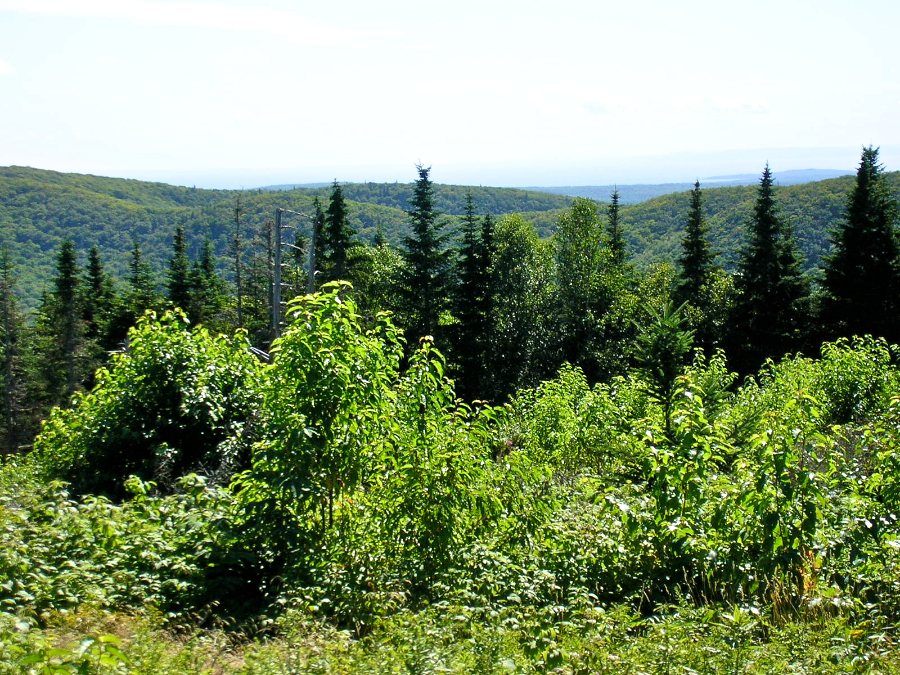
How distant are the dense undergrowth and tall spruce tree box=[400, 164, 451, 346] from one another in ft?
88.5

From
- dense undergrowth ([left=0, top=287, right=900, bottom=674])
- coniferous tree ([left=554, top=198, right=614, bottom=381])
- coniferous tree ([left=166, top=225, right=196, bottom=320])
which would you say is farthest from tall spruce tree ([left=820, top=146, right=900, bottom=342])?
coniferous tree ([left=166, top=225, right=196, bottom=320])

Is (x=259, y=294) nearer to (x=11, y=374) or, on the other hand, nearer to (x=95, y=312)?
(x=95, y=312)

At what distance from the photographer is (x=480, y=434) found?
653 cm

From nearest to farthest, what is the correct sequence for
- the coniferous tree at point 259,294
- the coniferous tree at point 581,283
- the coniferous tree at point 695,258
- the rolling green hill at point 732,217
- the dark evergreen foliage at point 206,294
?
the coniferous tree at point 581,283 < the coniferous tree at point 695,258 < the dark evergreen foliage at point 206,294 < the coniferous tree at point 259,294 < the rolling green hill at point 732,217

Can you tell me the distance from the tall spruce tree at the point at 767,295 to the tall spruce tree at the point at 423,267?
1563 centimetres

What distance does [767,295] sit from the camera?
33688 millimetres

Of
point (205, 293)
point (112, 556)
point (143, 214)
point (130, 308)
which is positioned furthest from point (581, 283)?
point (143, 214)

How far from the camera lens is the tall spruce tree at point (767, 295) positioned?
33.5m

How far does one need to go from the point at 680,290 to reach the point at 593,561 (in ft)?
112

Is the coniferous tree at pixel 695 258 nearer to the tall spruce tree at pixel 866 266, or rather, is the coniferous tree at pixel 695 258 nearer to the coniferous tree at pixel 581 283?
the coniferous tree at pixel 581 283

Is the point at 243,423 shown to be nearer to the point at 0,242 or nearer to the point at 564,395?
the point at 564,395

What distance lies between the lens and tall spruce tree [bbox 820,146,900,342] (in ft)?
102

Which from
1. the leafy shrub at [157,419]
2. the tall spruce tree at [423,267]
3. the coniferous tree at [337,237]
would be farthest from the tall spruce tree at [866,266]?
the leafy shrub at [157,419]

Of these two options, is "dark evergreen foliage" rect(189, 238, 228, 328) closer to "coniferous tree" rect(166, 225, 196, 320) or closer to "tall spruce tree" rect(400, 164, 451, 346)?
"coniferous tree" rect(166, 225, 196, 320)
